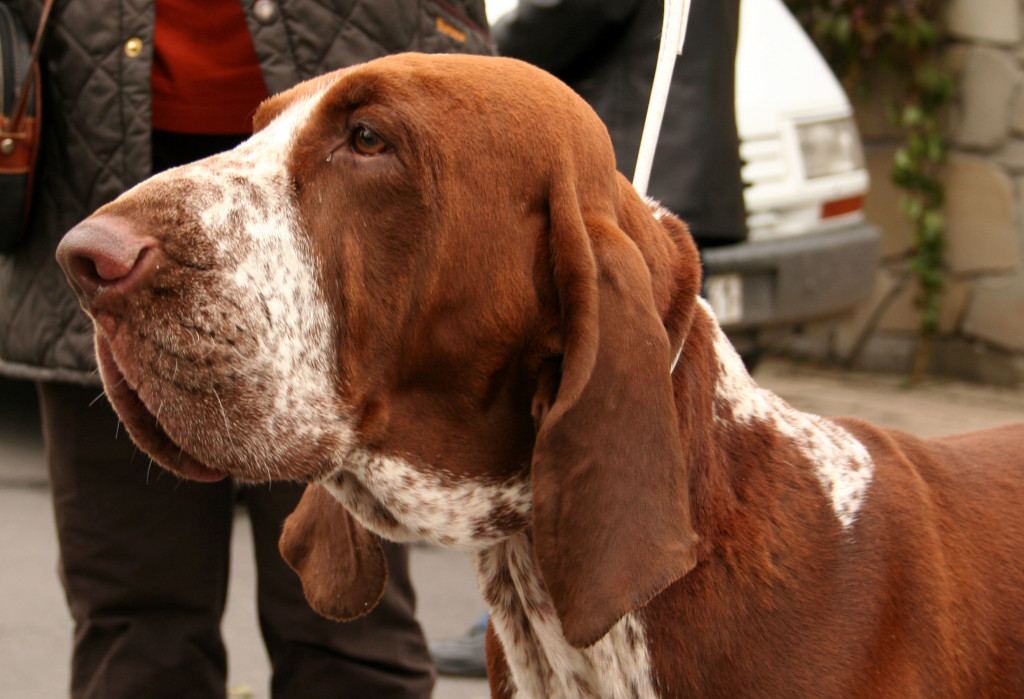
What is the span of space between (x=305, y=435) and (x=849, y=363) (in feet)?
21.0

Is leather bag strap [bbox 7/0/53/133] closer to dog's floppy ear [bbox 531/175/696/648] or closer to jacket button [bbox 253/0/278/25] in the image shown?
jacket button [bbox 253/0/278/25]

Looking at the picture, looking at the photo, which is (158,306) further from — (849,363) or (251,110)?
(849,363)

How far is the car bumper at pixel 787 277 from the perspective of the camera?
14.4ft

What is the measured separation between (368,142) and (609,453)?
1.89ft

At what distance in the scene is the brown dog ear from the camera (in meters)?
2.14

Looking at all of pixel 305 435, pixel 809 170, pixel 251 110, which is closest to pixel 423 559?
pixel 809 170


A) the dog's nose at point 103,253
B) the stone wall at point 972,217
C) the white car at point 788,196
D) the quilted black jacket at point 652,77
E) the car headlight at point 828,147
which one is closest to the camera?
the dog's nose at point 103,253

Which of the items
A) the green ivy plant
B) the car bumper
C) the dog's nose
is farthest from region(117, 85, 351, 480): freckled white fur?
the green ivy plant

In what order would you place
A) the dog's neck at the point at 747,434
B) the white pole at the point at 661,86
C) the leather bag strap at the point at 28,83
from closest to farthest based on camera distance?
the dog's neck at the point at 747,434 < the white pole at the point at 661,86 < the leather bag strap at the point at 28,83

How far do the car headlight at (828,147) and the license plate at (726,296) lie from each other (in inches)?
23.8

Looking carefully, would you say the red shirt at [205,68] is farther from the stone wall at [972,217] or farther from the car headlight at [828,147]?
the stone wall at [972,217]

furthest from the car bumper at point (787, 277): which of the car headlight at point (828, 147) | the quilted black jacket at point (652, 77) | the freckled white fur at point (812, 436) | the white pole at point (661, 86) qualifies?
the freckled white fur at point (812, 436)

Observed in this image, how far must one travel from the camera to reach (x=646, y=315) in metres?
1.73

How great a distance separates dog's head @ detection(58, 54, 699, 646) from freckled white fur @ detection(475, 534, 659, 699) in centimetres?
16
